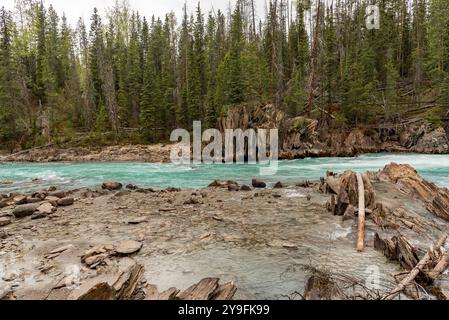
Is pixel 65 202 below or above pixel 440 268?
above

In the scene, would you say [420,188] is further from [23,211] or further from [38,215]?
[23,211]

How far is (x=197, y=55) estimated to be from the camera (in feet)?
161

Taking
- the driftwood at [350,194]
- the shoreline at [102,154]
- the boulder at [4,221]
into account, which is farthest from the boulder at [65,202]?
the shoreline at [102,154]

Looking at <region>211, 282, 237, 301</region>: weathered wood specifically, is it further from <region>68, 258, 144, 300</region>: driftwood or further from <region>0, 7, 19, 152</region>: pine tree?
<region>0, 7, 19, 152</region>: pine tree

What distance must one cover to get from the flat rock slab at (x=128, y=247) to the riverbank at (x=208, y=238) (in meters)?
0.02

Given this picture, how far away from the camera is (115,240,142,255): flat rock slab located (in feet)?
22.0

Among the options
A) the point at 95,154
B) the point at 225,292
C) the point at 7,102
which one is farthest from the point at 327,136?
the point at 7,102

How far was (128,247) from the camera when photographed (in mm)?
6902

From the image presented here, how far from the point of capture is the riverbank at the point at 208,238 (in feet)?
18.4

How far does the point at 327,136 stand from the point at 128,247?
1250 inches

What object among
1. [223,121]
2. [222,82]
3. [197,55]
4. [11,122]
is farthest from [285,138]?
[11,122]

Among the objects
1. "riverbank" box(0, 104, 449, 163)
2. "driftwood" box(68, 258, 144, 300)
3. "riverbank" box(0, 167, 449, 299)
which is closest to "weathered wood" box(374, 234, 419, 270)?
"riverbank" box(0, 167, 449, 299)

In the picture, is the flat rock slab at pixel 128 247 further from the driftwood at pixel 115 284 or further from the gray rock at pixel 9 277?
the gray rock at pixel 9 277

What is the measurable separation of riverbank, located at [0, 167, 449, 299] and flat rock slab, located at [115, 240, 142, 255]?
0.08 ft
